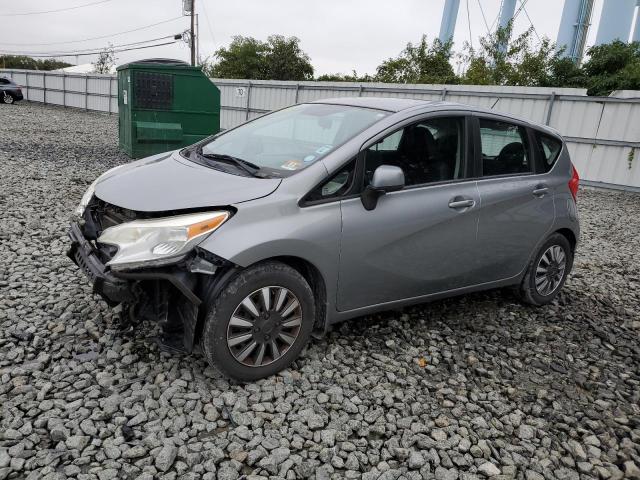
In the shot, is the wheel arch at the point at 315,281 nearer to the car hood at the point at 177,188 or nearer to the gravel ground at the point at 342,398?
the gravel ground at the point at 342,398

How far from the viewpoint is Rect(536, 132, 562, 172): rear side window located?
4.38m

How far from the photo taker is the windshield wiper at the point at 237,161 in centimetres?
325

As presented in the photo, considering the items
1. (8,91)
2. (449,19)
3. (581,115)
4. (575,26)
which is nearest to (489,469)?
(581,115)

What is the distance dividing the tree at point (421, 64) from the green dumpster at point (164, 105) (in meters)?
22.5

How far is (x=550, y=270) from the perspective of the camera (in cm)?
454

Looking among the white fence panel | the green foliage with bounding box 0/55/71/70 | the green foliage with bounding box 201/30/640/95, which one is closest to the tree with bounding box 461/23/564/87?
the green foliage with bounding box 201/30/640/95

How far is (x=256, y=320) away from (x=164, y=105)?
8545 mm

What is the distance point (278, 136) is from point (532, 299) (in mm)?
2613

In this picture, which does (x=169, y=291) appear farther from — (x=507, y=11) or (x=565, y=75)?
(x=507, y=11)

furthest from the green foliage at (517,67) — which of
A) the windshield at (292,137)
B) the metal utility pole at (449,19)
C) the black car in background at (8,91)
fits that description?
the black car in background at (8,91)

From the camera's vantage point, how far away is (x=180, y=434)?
8.59 ft

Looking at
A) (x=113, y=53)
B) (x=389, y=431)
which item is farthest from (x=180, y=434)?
(x=113, y=53)

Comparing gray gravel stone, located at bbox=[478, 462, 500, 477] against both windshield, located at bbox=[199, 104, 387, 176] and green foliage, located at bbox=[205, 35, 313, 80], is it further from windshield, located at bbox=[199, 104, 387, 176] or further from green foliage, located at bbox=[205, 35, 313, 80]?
green foliage, located at bbox=[205, 35, 313, 80]

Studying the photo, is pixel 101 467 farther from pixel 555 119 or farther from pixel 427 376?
pixel 555 119
